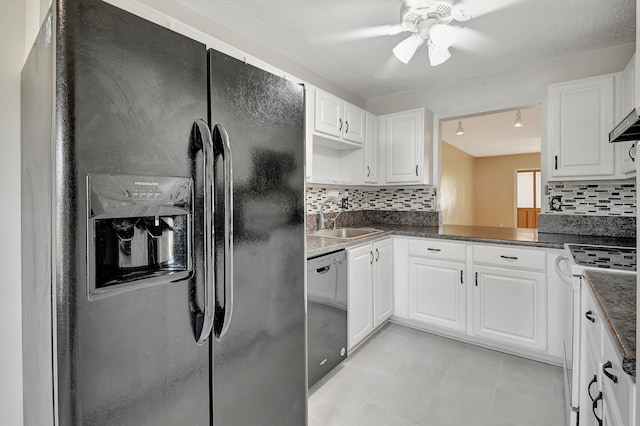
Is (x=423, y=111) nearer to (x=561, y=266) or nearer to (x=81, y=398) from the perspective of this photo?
(x=561, y=266)

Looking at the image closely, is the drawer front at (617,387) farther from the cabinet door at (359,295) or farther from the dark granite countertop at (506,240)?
the cabinet door at (359,295)

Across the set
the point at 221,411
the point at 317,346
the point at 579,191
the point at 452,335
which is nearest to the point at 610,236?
the point at 579,191

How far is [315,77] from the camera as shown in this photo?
10.0 feet

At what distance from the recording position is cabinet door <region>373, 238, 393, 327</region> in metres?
2.69

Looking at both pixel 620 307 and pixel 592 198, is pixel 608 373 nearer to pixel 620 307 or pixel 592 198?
pixel 620 307

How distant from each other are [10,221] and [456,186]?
7.10 m

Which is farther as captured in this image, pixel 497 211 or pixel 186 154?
pixel 497 211

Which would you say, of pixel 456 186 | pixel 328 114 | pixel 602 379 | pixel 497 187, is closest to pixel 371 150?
pixel 328 114

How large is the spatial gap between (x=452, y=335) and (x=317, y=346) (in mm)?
1367

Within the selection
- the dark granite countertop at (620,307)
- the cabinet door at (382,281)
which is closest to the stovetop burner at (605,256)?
the dark granite countertop at (620,307)

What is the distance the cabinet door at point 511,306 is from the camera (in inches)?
91.3

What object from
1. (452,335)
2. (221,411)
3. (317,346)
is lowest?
(452,335)

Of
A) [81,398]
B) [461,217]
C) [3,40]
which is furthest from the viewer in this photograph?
[461,217]

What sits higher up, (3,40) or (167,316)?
(3,40)
